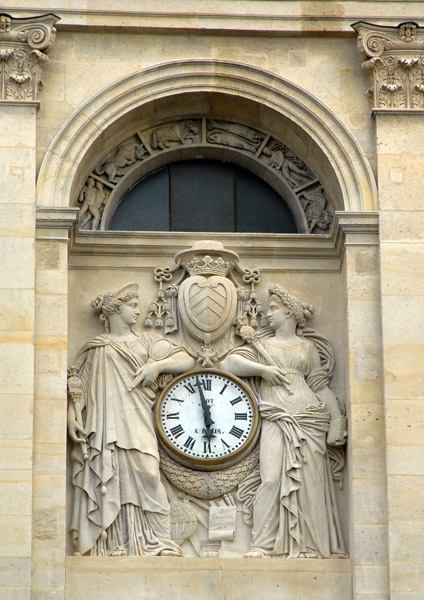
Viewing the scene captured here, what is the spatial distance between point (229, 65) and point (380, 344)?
3740mm

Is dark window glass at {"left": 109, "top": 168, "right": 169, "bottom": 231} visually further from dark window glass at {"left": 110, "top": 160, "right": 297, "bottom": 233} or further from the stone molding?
the stone molding

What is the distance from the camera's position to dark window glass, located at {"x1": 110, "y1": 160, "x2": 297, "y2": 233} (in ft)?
74.4

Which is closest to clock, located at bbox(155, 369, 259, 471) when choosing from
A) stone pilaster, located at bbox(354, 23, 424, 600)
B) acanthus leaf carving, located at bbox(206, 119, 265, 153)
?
stone pilaster, located at bbox(354, 23, 424, 600)

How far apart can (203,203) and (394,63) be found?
2763mm

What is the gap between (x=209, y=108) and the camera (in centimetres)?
2269

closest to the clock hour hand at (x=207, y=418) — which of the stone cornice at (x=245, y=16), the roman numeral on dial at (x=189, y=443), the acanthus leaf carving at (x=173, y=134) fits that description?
the roman numeral on dial at (x=189, y=443)

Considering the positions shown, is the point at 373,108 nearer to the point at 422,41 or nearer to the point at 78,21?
the point at 422,41

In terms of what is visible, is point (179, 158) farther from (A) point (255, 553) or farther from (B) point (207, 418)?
(A) point (255, 553)

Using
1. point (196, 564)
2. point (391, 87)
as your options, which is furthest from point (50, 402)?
point (391, 87)

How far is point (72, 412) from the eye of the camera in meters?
21.2

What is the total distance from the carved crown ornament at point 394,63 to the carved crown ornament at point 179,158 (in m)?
1.37

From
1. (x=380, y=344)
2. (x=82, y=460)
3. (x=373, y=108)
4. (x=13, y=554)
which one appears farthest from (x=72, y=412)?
(x=373, y=108)

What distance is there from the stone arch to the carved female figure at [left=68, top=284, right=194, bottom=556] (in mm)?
1637

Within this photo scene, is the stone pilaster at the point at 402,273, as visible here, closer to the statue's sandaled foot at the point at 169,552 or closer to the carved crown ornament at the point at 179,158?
the carved crown ornament at the point at 179,158
